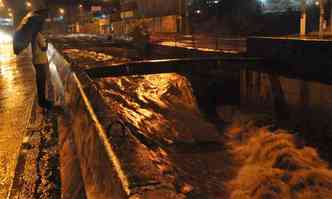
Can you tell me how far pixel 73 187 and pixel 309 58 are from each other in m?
6.94

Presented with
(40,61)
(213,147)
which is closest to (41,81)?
(40,61)

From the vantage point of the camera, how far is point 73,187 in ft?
12.3

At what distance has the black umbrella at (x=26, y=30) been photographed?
7.40 m

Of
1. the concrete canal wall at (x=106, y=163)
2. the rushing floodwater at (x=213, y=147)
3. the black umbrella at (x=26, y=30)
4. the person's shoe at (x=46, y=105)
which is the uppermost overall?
the black umbrella at (x=26, y=30)

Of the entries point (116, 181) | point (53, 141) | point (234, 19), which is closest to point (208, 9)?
point (234, 19)

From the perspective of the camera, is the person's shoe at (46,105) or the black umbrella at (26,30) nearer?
the black umbrella at (26,30)

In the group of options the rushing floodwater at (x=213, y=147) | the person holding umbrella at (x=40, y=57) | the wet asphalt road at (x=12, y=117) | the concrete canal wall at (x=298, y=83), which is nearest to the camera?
the wet asphalt road at (x=12, y=117)

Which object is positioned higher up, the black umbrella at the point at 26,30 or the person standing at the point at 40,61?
the black umbrella at the point at 26,30

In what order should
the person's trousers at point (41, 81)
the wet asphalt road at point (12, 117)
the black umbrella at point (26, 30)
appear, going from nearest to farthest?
the wet asphalt road at point (12, 117) < the black umbrella at point (26, 30) < the person's trousers at point (41, 81)

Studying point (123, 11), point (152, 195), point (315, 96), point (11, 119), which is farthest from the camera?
point (123, 11)

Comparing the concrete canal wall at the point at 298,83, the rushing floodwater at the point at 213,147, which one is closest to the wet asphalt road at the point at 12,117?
the rushing floodwater at the point at 213,147

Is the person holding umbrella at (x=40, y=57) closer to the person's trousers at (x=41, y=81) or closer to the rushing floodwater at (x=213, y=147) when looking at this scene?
the person's trousers at (x=41, y=81)

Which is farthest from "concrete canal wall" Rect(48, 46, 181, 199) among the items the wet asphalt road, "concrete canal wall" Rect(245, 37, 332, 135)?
"concrete canal wall" Rect(245, 37, 332, 135)

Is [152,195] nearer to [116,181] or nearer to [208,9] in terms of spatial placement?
[116,181]
